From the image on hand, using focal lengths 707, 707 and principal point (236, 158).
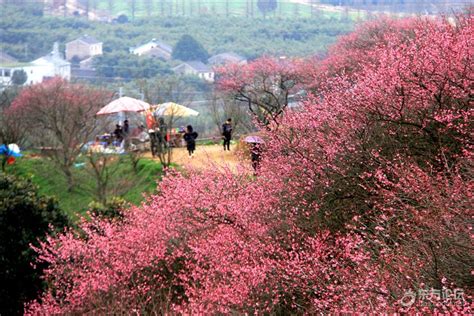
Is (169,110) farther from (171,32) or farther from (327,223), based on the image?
(171,32)

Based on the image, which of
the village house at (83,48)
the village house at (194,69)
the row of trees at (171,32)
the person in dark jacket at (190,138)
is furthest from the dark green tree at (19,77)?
the person in dark jacket at (190,138)

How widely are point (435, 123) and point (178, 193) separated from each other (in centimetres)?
323

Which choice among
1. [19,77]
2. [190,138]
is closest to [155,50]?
[19,77]

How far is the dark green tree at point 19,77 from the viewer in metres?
50.3

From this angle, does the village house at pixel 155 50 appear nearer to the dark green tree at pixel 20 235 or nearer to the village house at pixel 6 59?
the village house at pixel 6 59

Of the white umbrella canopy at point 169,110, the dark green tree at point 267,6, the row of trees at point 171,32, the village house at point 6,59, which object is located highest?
the dark green tree at point 267,6

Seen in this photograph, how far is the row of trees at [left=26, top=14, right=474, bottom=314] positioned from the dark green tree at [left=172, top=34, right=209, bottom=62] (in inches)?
1930

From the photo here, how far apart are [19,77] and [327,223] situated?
155ft

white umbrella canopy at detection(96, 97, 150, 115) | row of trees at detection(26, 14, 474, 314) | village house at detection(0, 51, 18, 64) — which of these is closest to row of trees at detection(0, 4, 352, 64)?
village house at detection(0, 51, 18, 64)

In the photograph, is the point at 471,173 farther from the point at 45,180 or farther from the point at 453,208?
the point at 45,180

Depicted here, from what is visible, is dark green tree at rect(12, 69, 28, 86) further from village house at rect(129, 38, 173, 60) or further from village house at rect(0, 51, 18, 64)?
village house at rect(129, 38, 173, 60)

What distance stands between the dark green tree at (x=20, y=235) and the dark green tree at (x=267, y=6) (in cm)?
5619

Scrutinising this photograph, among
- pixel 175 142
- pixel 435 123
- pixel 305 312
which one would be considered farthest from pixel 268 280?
pixel 175 142

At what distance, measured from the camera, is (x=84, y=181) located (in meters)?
23.0
